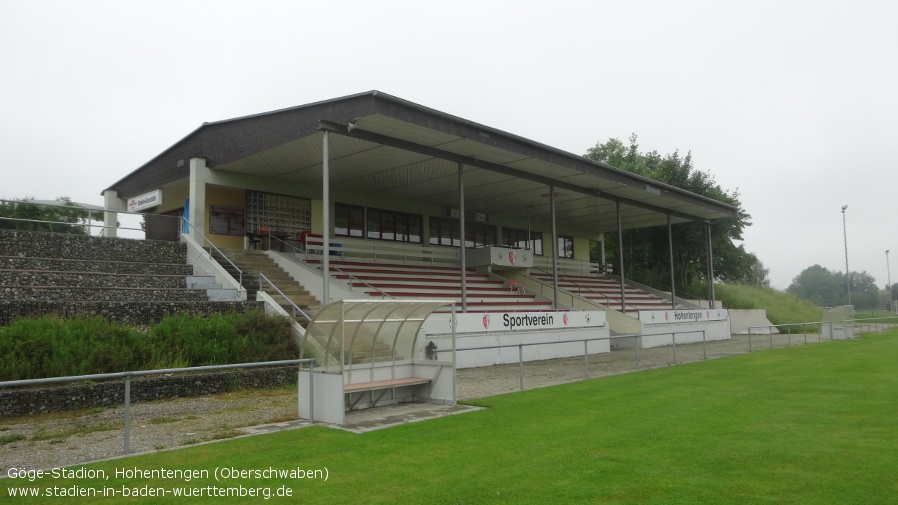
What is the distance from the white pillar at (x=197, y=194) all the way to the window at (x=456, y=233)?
11.1 m

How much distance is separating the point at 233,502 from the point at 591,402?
6.85m

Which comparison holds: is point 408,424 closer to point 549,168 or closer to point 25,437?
point 25,437

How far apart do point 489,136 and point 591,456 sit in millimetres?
12762

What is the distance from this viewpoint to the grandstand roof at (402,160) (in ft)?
53.9

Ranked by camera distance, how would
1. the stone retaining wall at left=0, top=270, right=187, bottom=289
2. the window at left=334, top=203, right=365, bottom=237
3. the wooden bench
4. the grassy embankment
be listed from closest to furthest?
the wooden bench
the grassy embankment
the stone retaining wall at left=0, top=270, right=187, bottom=289
the window at left=334, top=203, right=365, bottom=237

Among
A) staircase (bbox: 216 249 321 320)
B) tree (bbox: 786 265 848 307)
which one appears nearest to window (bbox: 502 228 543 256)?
staircase (bbox: 216 249 321 320)

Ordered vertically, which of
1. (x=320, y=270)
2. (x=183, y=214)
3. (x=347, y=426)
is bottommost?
(x=347, y=426)

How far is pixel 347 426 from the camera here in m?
9.09

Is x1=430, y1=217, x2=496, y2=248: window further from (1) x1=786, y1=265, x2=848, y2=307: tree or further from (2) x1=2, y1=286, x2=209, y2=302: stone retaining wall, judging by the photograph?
(1) x1=786, y1=265, x2=848, y2=307: tree

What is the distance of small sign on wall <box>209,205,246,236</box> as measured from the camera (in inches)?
851

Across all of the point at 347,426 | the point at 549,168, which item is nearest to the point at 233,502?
the point at 347,426

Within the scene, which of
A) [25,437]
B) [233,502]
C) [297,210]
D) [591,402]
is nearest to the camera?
[233,502]

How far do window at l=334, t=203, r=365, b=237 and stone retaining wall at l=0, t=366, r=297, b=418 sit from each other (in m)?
11.5

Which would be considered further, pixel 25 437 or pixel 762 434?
pixel 25 437
